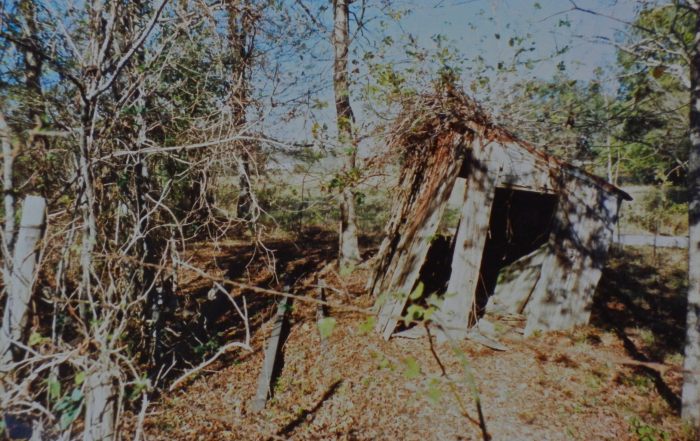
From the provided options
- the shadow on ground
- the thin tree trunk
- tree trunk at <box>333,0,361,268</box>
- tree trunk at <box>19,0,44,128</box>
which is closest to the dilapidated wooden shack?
the shadow on ground

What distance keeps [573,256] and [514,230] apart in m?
2.35

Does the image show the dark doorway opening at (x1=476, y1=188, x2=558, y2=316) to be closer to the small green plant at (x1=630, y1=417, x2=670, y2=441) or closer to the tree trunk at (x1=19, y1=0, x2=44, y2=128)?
the small green plant at (x1=630, y1=417, x2=670, y2=441)

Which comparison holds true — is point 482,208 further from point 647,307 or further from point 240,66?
point 647,307

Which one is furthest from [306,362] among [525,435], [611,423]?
[611,423]

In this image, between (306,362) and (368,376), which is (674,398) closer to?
(368,376)

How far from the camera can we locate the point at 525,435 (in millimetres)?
4234

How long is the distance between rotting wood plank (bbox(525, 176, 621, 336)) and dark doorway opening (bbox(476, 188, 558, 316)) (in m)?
1.43

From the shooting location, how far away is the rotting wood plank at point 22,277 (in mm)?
2129

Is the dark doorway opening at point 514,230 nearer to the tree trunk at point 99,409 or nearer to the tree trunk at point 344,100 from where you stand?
the tree trunk at point 344,100

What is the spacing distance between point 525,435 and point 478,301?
3928 mm

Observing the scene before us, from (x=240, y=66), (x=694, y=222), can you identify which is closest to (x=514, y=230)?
(x=694, y=222)

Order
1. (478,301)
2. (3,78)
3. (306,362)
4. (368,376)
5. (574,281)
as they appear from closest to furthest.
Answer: (3,78) < (368,376) < (306,362) < (574,281) < (478,301)

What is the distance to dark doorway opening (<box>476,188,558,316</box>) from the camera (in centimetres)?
830

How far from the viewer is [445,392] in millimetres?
5062
